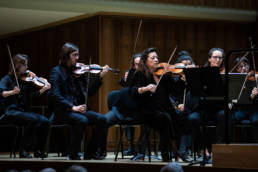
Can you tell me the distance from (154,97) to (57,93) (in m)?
1.13

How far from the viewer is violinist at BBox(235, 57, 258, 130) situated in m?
5.64

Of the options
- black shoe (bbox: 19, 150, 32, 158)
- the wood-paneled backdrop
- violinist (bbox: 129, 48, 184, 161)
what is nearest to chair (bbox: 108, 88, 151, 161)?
violinist (bbox: 129, 48, 184, 161)

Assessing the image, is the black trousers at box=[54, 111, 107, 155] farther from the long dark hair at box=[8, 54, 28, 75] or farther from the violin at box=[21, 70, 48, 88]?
the long dark hair at box=[8, 54, 28, 75]

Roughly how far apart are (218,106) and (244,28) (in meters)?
3.86

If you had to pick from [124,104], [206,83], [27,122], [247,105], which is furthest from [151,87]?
[27,122]

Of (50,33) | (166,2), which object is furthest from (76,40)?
(166,2)

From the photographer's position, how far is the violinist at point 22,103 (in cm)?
574

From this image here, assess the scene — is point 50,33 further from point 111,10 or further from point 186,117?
point 186,117

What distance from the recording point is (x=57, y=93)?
5.36 meters

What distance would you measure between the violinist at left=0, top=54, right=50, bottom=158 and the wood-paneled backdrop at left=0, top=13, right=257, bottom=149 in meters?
2.09

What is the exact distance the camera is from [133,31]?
816 centimetres

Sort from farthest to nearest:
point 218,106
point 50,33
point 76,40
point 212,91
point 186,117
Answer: point 50,33
point 76,40
point 186,117
point 218,106
point 212,91

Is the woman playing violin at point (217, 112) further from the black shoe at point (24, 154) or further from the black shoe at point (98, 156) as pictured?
the black shoe at point (24, 154)

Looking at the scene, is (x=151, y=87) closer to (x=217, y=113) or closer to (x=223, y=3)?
(x=217, y=113)
